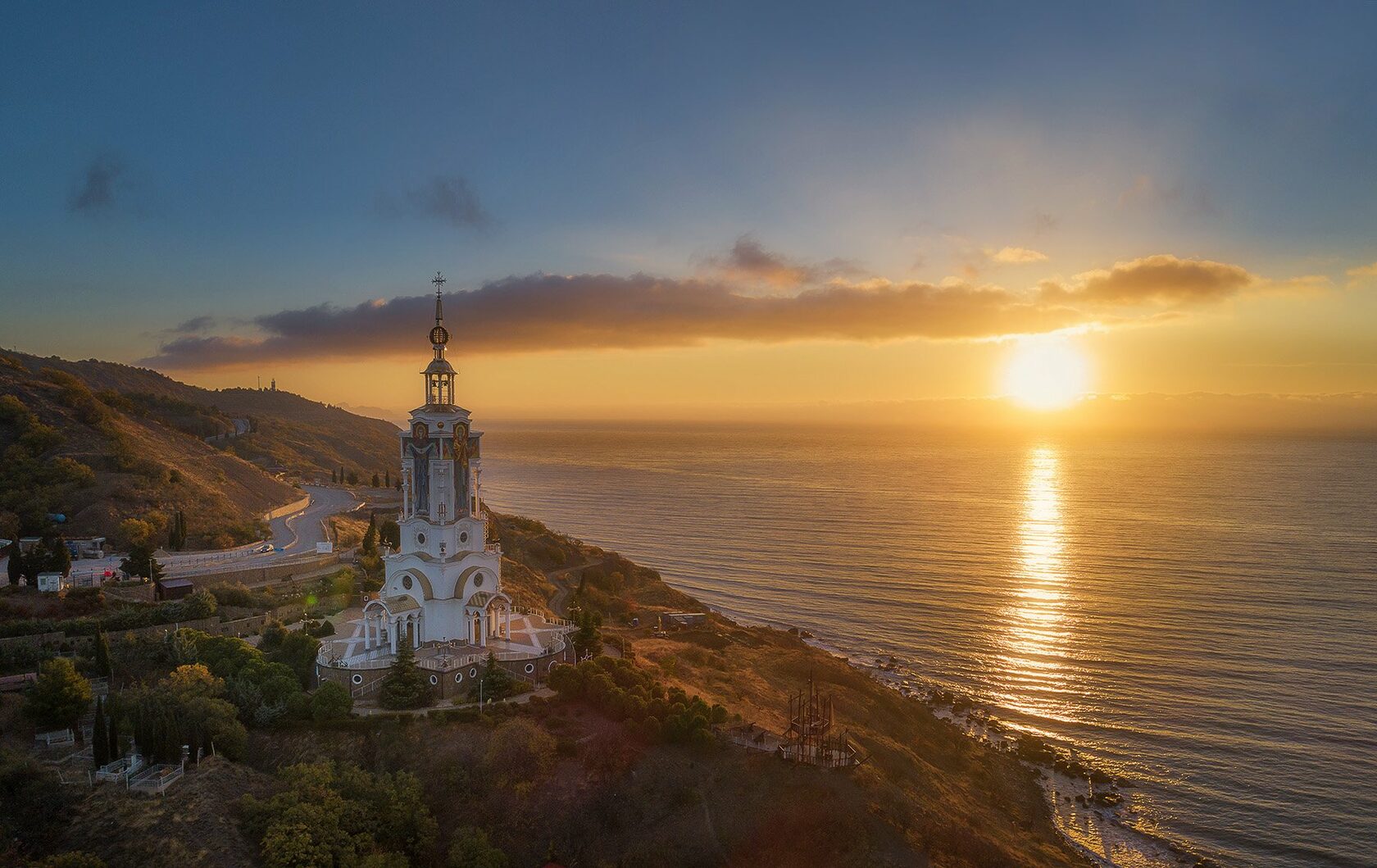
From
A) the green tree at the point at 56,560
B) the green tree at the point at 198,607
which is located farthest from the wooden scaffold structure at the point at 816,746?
the green tree at the point at 56,560

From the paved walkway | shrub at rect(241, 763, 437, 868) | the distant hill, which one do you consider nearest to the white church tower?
the paved walkway

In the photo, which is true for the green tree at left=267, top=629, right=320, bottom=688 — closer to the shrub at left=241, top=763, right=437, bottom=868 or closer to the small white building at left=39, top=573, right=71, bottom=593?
the shrub at left=241, top=763, right=437, bottom=868

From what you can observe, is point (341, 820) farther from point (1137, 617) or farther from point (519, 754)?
point (1137, 617)

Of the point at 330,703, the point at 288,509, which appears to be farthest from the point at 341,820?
the point at 288,509

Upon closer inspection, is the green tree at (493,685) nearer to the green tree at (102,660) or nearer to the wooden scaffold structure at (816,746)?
the wooden scaffold structure at (816,746)

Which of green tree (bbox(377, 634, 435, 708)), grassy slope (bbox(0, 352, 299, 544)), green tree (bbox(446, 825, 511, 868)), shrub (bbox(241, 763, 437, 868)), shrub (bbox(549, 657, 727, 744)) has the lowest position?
green tree (bbox(446, 825, 511, 868))

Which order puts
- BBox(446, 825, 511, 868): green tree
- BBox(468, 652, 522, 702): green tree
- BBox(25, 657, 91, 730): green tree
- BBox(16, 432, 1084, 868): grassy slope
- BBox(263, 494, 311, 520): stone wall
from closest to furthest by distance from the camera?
BBox(16, 432, 1084, 868): grassy slope < BBox(446, 825, 511, 868): green tree < BBox(25, 657, 91, 730): green tree < BBox(468, 652, 522, 702): green tree < BBox(263, 494, 311, 520): stone wall

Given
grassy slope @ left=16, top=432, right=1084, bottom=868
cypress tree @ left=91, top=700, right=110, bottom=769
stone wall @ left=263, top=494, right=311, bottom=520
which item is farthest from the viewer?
stone wall @ left=263, top=494, right=311, bottom=520
